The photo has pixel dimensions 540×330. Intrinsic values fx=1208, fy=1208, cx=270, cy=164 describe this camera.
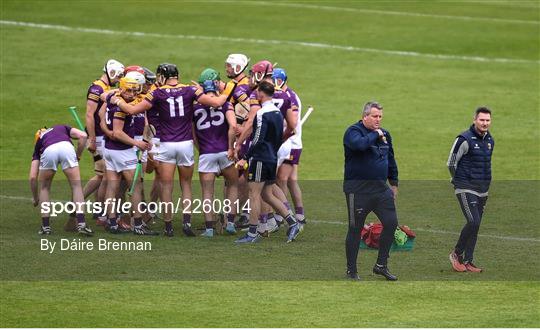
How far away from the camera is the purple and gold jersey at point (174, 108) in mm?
18219

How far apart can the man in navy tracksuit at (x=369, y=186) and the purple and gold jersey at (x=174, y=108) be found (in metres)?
3.62

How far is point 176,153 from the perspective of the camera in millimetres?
18469

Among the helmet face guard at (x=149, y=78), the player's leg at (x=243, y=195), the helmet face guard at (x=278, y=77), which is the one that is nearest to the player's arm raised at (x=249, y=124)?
the helmet face guard at (x=278, y=77)

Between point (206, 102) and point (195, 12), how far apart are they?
2574cm

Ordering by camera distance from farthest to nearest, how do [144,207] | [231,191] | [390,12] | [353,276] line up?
1. [390,12]
2. [144,207]
3. [231,191]
4. [353,276]

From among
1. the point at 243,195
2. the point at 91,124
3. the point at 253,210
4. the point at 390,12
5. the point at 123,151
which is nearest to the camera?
the point at 253,210

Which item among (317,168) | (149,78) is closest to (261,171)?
(149,78)

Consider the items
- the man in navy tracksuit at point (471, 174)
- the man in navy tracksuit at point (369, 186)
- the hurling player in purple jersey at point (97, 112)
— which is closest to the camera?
the man in navy tracksuit at point (369, 186)

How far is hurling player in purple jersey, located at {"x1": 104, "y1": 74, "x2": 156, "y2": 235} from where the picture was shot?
18453mm

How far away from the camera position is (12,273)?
52.3ft

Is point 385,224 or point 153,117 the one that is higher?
point 153,117

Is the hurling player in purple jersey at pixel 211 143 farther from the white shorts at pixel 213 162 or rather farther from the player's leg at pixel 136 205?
the player's leg at pixel 136 205

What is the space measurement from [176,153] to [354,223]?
3967mm

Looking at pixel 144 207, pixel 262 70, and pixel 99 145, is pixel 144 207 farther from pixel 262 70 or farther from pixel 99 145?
pixel 262 70
